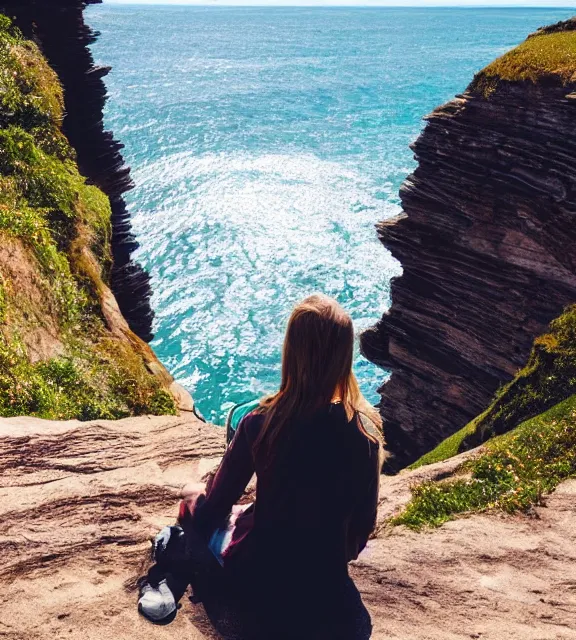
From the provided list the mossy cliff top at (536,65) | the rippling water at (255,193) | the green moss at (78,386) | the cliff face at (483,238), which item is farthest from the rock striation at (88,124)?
the rippling water at (255,193)

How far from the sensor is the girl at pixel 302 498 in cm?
482

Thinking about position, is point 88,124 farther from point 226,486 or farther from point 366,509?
point 366,509

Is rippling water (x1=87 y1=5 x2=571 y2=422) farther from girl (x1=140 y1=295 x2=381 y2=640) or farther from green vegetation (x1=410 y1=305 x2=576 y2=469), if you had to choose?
girl (x1=140 y1=295 x2=381 y2=640)

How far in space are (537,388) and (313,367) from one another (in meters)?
9.20

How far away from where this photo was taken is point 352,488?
5.15m

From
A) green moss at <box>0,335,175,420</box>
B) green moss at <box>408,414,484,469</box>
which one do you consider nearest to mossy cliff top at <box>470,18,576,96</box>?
green moss at <box>408,414,484,469</box>

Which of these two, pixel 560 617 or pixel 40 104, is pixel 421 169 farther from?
pixel 560 617

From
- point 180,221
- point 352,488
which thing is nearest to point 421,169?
point 352,488

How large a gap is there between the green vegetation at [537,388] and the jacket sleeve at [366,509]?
747 centimetres

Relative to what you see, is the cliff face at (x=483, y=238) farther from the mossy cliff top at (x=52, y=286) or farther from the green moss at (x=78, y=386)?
the green moss at (x=78, y=386)

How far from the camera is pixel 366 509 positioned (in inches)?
211

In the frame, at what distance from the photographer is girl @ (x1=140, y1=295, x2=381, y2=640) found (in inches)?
190

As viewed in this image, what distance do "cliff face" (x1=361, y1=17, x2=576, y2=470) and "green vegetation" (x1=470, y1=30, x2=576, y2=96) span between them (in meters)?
0.04

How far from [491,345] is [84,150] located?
60.7ft
